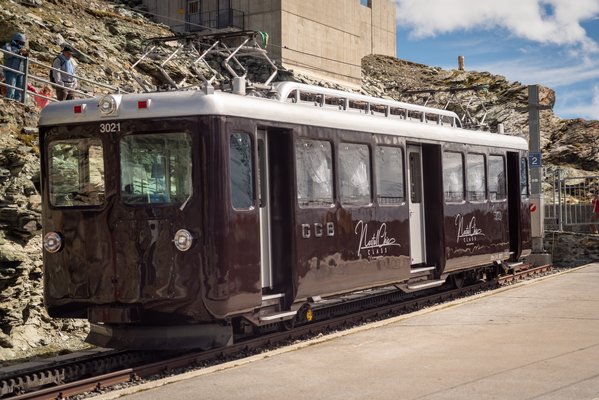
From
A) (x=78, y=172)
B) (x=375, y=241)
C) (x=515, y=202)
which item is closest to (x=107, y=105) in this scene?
(x=78, y=172)

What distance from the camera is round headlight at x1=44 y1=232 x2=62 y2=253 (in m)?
8.33

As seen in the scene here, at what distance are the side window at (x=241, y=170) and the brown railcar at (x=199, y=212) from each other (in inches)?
0.7

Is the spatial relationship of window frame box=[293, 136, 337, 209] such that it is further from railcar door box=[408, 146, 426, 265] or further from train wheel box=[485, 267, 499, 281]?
train wheel box=[485, 267, 499, 281]

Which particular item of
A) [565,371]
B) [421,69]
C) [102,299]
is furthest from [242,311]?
[421,69]

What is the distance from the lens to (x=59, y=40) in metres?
24.5

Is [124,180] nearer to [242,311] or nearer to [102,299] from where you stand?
[102,299]

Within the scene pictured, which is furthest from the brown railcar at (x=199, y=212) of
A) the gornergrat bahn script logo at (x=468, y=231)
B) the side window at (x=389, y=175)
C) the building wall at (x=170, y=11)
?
the building wall at (x=170, y=11)

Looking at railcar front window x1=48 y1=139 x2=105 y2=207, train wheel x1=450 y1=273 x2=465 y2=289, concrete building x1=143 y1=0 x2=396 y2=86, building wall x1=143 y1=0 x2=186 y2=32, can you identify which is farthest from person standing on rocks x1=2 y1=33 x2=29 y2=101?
building wall x1=143 y1=0 x2=186 y2=32

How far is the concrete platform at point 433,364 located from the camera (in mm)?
6324

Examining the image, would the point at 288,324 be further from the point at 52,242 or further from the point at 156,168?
the point at 52,242

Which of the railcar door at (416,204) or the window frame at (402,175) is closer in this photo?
the window frame at (402,175)

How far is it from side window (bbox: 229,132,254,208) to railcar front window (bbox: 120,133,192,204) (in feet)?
1.64

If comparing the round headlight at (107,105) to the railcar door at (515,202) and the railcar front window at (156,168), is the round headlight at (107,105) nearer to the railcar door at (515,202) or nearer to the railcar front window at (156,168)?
the railcar front window at (156,168)

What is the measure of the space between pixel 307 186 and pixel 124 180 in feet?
7.55
